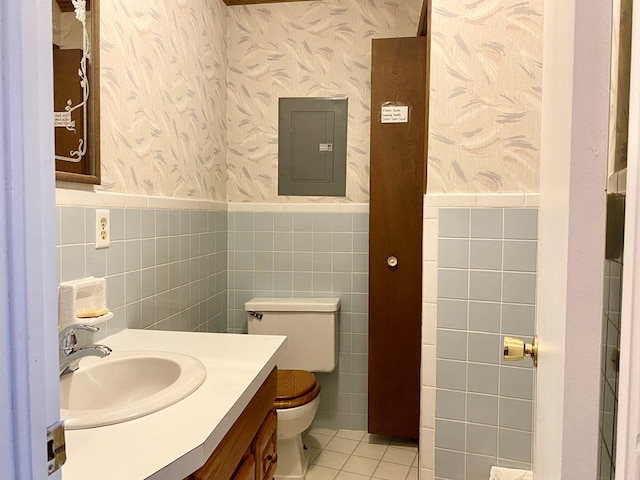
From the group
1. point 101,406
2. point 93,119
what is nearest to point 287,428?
point 101,406

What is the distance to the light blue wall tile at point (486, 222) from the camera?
1689 mm

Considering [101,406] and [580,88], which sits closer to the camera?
[580,88]

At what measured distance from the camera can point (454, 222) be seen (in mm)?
1729

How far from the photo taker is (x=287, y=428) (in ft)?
6.64

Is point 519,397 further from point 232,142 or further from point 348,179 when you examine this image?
point 232,142

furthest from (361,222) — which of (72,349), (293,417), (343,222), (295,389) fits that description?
(72,349)

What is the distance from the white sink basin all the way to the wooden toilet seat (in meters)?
0.77

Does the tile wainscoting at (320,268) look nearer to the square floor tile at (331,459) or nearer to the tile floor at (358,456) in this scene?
the tile floor at (358,456)

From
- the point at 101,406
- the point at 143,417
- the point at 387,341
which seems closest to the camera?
the point at 143,417

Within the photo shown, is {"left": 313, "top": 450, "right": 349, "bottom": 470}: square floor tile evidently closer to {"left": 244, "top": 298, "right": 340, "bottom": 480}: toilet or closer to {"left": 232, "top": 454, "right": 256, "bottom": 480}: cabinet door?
{"left": 244, "top": 298, "right": 340, "bottom": 480}: toilet

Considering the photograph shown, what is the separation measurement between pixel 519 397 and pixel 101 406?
1.39m

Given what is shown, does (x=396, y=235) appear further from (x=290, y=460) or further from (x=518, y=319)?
(x=290, y=460)

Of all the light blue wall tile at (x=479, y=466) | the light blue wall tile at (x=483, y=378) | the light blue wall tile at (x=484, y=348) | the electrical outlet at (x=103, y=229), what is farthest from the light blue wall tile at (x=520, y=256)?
the electrical outlet at (x=103, y=229)

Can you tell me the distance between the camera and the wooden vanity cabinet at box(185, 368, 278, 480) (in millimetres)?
905
